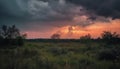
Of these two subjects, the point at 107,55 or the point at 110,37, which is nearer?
the point at 107,55

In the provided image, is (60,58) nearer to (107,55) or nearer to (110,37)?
(107,55)

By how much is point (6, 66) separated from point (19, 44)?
122ft

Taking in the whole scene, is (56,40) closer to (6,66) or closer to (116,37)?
(116,37)

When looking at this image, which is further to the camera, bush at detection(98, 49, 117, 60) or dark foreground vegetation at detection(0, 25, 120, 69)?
bush at detection(98, 49, 117, 60)

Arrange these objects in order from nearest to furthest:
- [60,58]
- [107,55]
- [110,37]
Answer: [60,58] → [107,55] → [110,37]

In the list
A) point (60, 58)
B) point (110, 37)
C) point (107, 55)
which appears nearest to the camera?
point (60, 58)

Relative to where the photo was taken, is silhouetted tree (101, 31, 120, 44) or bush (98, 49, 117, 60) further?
silhouetted tree (101, 31, 120, 44)

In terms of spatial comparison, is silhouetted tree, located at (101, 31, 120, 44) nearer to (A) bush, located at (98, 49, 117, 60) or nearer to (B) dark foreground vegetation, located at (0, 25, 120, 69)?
(B) dark foreground vegetation, located at (0, 25, 120, 69)

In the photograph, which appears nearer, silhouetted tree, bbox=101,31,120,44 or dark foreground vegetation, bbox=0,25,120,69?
dark foreground vegetation, bbox=0,25,120,69

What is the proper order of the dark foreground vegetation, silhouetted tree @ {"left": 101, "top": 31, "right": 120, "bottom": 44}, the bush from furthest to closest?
silhouetted tree @ {"left": 101, "top": 31, "right": 120, "bottom": 44} → the bush → the dark foreground vegetation

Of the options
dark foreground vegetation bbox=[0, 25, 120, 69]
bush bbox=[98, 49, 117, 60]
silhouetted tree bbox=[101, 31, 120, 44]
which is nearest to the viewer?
dark foreground vegetation bbox=[0, 25, 120, 69]

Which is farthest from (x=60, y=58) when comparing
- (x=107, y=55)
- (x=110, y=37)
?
(x=110, y=37)

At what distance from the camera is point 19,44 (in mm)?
49688

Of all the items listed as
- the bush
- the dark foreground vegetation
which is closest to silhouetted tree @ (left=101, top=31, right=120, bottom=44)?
the dark foreground vegetation
